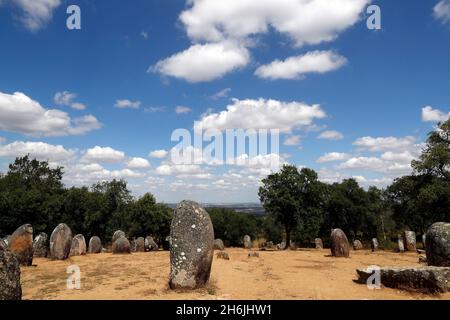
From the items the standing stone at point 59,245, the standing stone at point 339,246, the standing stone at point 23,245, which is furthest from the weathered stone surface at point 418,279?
the standing stone at point 59,245

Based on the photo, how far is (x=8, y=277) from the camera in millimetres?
8195

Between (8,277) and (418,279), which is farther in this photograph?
(418,279)

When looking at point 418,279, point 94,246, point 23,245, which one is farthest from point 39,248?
point 418,279

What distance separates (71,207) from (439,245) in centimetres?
4732

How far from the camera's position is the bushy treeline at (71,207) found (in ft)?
141

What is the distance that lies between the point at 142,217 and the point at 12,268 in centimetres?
4313

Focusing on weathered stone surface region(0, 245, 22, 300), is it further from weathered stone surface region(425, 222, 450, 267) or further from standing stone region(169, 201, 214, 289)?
weathered stone surface region(425, 222, 450, 267)

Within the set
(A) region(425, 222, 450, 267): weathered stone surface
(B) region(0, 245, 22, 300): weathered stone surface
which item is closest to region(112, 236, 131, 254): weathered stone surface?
(B) region(0, 245, 22, 300): weathered stone surface

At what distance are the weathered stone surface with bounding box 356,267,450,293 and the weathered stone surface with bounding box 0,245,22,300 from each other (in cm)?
1186

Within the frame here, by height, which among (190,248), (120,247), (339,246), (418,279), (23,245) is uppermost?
(190,248)

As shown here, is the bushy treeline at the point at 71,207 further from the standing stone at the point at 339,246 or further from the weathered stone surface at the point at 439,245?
the weathered stone surface at the point at 439,245

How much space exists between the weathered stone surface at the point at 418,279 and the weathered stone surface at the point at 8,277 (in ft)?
38.9

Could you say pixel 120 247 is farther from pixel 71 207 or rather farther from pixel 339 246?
pixel 71 207

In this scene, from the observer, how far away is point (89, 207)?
51594 millimetres
